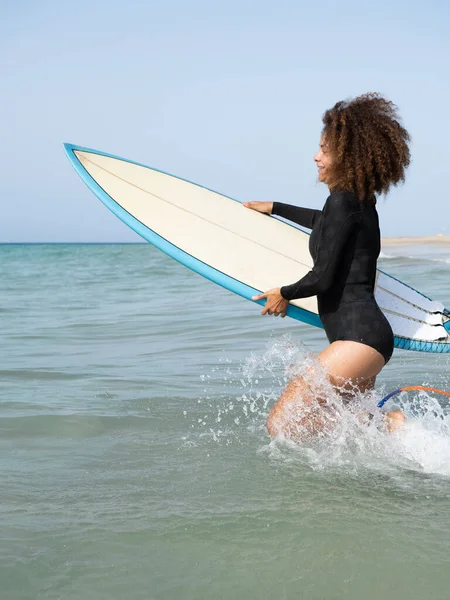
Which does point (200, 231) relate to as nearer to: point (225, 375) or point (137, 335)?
point (225, 375)

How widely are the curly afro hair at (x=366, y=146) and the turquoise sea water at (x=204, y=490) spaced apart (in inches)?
34.1

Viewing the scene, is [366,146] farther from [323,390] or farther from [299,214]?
[323,390]

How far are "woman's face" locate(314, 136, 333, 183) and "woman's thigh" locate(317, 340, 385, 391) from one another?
29.2 inches

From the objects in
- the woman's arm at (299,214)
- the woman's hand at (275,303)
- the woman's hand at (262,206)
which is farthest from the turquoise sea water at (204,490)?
the woman's hand at (262,206)

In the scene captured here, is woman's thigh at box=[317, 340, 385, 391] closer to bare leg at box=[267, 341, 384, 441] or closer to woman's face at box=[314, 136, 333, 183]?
bare leg at box=[267, 341, 384, 441]

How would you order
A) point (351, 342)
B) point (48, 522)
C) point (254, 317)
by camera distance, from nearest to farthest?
point (48, 522) < point (351, 342) < point (254, 317)

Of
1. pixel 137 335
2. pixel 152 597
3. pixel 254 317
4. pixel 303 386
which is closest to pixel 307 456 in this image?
pixel 303 386

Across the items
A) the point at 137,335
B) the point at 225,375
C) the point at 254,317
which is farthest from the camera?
the point at 254,317

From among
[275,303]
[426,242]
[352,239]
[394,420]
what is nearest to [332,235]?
[352,239]

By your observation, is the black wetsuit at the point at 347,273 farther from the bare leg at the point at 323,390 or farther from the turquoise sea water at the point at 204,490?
the turquoise sea water at the point at 204,490

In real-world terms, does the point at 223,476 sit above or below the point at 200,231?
below

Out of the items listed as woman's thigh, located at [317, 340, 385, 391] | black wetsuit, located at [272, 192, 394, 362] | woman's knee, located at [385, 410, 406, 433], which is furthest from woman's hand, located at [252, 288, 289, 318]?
woman's knee, located at [385, 410, 406, 433]

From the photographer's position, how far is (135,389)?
5285 millimetres

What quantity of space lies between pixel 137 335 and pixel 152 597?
18.8 ft
